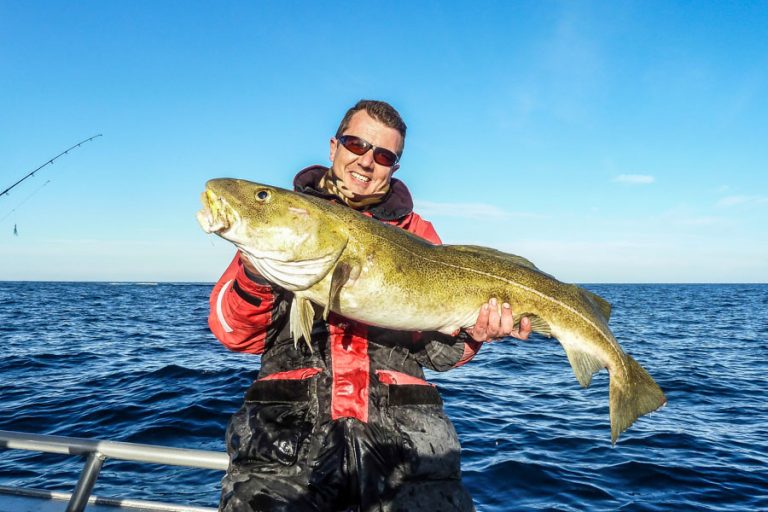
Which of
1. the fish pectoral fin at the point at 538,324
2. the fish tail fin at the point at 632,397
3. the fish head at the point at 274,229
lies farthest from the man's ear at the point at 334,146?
the fish tail fin at the point at 632,397

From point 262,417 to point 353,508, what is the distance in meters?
0.84

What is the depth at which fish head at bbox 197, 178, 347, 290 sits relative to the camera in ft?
11.5

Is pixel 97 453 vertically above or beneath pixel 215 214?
beneath

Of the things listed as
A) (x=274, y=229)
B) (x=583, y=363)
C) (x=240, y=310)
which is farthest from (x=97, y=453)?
(x=583, y=363)

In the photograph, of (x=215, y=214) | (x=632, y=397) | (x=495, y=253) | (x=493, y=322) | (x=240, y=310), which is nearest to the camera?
(x=215, y=214)

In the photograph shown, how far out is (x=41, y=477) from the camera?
291 inches

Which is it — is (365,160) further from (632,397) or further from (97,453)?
(97,453)

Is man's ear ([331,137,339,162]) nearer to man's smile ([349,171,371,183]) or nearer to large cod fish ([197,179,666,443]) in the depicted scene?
man's smile ([349,171,371,183])

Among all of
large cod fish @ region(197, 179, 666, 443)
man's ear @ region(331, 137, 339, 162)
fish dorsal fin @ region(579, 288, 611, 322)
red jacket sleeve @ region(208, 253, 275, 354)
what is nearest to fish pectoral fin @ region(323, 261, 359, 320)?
large cod fish @ region(197, 179, 666, 443)

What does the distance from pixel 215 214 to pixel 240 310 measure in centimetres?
68

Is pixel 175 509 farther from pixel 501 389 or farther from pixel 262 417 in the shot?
pixel 501 389

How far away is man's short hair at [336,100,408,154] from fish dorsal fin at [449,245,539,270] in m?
1.15

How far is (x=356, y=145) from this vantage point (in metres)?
4.33

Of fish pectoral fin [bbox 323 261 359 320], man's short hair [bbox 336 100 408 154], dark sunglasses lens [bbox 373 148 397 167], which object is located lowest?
fish pectoral fin [bbox 323 261 359 320]
